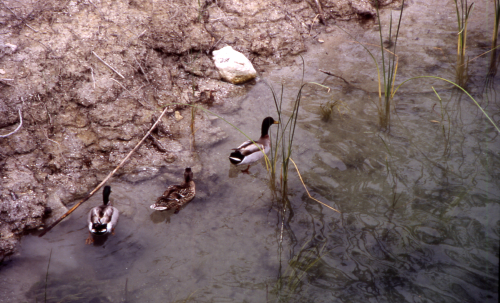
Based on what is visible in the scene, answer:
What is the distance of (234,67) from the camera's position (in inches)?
254

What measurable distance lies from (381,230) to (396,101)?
2719 mm

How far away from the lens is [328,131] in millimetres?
5699

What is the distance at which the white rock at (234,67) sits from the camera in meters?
6.48

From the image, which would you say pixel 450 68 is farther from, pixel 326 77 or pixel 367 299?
pixel 367 299

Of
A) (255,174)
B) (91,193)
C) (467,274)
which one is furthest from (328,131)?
(91,193)

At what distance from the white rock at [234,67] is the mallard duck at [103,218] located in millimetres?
3073

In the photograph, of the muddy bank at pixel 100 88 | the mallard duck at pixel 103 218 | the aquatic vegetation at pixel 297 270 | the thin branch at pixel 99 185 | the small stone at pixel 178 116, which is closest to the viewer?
the aquatic vegetation at pixel 297 270

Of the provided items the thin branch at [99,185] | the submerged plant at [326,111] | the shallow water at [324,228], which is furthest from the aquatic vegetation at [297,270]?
the thin branch at [99,185]

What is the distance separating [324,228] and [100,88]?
3968 millimetres

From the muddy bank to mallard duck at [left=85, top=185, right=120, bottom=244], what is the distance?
22.3 inches

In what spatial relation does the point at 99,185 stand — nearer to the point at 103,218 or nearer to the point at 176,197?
the point at 103,218

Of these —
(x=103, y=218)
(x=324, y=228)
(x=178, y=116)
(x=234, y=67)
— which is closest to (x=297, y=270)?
(x=324, y=228)

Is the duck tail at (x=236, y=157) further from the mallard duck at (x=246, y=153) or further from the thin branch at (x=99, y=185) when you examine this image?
the thin branch at (x=99, y=185)

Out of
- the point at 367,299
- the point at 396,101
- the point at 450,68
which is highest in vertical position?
the point at 450,68
